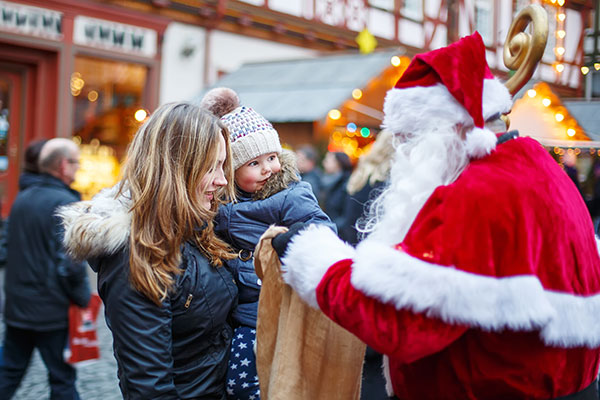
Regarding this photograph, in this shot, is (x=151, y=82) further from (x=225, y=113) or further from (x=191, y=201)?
(x=191, y=201)

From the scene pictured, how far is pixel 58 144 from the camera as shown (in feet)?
13.8

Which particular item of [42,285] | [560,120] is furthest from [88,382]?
[560,120]

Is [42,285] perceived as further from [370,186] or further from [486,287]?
[486,287]

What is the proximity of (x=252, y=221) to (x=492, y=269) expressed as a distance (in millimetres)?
1044

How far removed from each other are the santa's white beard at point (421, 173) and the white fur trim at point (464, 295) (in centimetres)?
18

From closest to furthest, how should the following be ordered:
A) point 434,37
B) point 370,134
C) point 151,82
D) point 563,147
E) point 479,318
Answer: point 479,318, point 563,147, point 151,82, point 370,134, point 434,37

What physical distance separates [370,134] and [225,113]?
381 inches

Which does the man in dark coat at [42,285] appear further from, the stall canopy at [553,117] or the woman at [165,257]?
the stall canopy at [553,117]

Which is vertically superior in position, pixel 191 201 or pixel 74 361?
pixel 191 201

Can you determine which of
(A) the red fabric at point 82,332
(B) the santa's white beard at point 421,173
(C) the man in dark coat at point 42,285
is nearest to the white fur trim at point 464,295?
(B) the santa's white beard at point 421,173

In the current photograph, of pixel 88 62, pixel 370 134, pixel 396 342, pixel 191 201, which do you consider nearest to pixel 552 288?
pixel 396 342

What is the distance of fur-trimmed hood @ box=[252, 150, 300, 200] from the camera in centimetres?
257

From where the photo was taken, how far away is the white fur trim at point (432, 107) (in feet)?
6.04

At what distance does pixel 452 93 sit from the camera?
5.96 ft
